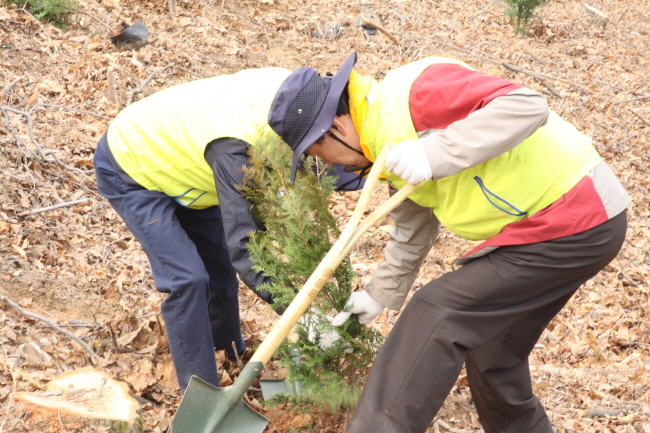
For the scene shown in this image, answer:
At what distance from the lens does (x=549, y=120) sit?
2.52 m

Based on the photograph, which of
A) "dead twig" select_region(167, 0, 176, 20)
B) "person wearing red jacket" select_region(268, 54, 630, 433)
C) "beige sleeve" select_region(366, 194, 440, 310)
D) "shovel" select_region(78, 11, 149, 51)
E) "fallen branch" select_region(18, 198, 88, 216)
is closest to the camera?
"person wearing red jacket" select_region(268, 54, 630, 433)

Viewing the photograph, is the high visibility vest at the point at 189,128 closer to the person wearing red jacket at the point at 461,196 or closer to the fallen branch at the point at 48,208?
the person wearing red jacket at the point at 461,196

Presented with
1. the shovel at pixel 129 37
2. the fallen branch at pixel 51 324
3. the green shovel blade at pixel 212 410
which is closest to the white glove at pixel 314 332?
the green shovel blade at pixel 212 410

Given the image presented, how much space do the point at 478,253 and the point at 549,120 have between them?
0.69 m

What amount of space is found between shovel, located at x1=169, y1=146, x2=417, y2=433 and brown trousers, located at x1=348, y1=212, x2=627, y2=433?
1.35ft

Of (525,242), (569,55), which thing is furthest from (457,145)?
(569,55)

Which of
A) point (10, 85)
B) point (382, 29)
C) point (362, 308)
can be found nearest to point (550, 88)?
point (382, 29)

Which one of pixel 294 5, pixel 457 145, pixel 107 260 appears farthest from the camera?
pixel 294 5

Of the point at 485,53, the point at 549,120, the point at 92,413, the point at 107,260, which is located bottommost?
the point at 107,260

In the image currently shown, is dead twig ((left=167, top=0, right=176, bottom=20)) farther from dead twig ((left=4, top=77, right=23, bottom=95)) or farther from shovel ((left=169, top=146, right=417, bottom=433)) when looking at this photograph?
shovel ((left=169, top=146, right=417, bottom=433))

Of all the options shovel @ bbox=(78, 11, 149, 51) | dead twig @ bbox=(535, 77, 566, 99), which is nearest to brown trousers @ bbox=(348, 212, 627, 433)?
dead twig @ bbox=(535, 77, 566, 99)

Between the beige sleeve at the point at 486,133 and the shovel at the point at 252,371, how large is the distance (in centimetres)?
21

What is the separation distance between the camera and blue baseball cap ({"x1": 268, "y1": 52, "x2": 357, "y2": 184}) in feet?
8.05

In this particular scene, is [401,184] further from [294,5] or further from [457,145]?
[294,5]
